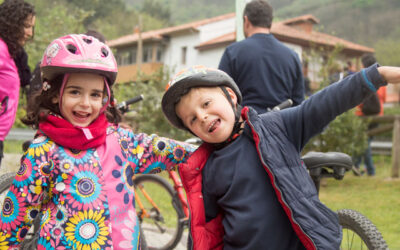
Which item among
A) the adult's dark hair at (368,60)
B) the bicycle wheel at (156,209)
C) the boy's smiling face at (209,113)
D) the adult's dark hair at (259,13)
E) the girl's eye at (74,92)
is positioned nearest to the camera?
the boy's smiling face at (209,113)

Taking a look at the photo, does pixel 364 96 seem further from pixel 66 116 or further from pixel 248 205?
pixel 66 116

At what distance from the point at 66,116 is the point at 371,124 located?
791cm

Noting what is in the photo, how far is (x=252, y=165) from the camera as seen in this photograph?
216 cm

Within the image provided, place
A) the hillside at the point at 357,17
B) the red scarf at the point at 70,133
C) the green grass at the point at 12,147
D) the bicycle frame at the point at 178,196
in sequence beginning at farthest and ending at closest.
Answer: the hillside at the point at 357,17, the bicycle frame at the point at 178,196, the green grass at the point at 12,147, the red scarf at the point at 70,133

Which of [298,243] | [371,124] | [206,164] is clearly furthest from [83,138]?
[371,124]

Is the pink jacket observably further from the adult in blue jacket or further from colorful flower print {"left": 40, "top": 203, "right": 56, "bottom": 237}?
the adult in blue jacket

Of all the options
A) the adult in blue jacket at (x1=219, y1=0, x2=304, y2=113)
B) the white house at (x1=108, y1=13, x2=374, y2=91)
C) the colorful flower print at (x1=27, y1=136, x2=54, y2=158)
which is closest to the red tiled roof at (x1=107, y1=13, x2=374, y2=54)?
the white house at (x1=108, y1=13, x2=374, y2=91)

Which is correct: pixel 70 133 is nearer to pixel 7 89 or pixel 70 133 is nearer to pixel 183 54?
pixel 7 89

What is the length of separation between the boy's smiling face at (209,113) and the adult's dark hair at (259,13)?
2383mm

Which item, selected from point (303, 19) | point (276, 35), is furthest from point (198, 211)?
point (303, 19)

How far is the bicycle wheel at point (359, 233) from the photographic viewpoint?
2.58 m

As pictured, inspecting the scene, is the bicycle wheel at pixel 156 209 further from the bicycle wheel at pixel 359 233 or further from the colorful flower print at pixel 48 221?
the colorful flower print at pixel 48 221

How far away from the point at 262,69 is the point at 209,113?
217cm

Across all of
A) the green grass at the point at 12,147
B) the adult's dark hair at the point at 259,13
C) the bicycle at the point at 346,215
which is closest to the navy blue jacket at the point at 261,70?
the adult's dark hair at the point at 259,13
